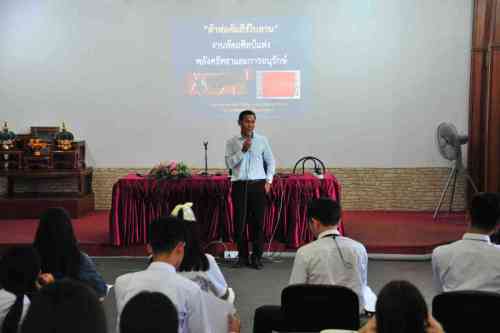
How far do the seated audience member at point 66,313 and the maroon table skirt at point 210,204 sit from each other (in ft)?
15.0

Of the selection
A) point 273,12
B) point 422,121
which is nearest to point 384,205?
point 422,121

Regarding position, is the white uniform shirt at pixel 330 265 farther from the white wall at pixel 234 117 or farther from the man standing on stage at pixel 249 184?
the white wall at pixel 234 117

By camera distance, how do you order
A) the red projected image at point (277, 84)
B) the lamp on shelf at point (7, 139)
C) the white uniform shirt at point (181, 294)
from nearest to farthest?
the white uniform shirt at point (181, 294), the lamp on shelf at point (7, 139), the red projected image at point (277, 84)

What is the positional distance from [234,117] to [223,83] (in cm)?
47

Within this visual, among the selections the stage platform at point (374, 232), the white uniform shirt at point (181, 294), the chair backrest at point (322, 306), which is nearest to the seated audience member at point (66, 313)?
the white uniform shirt at point (181, 294)

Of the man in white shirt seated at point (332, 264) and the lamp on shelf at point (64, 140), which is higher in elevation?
the lamp on shelf at point (64, 140)

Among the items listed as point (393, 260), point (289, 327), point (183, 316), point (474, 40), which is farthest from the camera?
point (474, 40)

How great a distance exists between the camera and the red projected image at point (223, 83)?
25.2ft

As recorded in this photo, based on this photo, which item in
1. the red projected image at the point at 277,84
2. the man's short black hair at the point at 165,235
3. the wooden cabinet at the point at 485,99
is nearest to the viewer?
the man's short black hair at the point at 165,235

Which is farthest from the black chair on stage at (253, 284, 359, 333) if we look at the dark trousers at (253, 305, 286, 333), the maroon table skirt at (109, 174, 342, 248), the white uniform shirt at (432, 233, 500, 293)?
the maroon table skirt at (109, 174, 342, 248)

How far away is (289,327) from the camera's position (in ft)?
7.97

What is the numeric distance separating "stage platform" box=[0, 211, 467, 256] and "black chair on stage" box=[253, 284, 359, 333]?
3.52m

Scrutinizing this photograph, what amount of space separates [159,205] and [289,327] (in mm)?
3545

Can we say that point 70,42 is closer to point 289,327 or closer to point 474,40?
point 474,40
